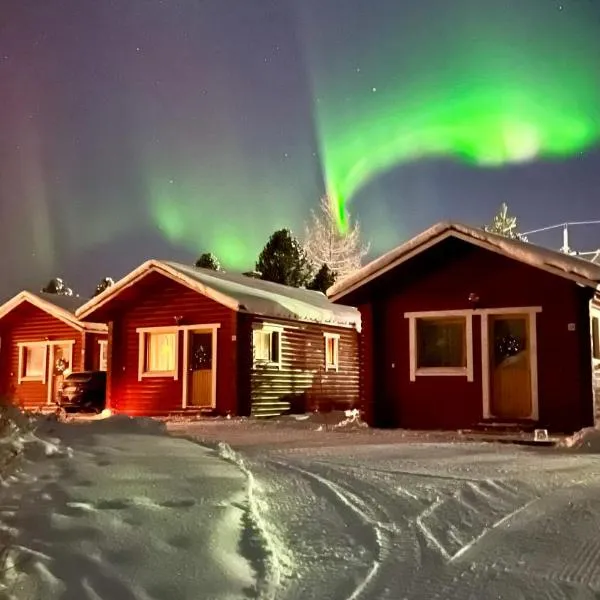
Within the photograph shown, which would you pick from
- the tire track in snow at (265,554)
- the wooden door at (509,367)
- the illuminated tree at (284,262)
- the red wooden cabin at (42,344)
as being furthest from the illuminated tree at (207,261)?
the tire track in snow at (265,554)

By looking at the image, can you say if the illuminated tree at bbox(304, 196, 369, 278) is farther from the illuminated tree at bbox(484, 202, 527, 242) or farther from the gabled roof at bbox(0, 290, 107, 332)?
the gabled roof at bbox(0, 290, 107, 332)

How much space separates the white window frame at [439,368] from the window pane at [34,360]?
51.8ft

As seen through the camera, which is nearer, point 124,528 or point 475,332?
point 124,528

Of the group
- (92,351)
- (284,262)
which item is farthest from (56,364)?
(284,262)

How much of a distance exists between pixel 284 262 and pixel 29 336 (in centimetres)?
1296

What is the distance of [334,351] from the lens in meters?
23.5

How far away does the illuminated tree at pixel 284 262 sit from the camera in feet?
116

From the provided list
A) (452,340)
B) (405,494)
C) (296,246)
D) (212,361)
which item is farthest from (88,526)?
(296,246)

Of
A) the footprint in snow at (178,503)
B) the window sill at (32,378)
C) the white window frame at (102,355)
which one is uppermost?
the white window frame at (102,355)

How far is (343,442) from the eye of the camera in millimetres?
11094

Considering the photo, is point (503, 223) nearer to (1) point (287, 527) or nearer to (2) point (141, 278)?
(2) point (141, 278)

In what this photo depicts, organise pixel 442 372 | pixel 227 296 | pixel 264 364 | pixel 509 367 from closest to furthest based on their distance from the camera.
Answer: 1. pixel 509 367
2. pixel 442 372
3. pixel 227 296
4. pixel 264 364

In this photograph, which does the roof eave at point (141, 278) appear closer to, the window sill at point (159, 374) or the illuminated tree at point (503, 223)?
the window sill at point (159, 374)

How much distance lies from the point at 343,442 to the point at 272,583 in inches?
264
